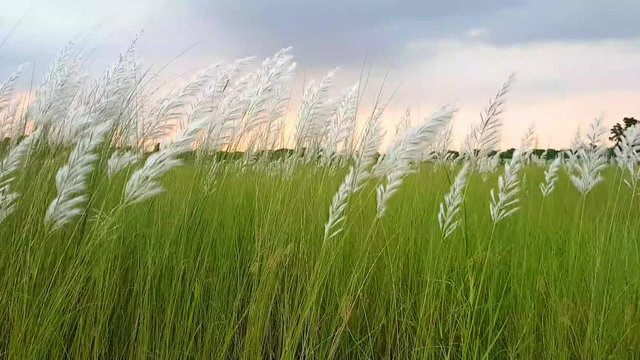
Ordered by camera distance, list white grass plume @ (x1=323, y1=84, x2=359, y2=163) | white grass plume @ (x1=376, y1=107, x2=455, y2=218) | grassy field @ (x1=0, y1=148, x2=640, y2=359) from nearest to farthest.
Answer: white grass plume @ (x1=376, y1=107, x2=455, y2=218)
grassy field @ (x1=0, y1=148, x2=640, y2=359)
white grass plume @ (x1=323, y1=84, x2=359, y2=163)

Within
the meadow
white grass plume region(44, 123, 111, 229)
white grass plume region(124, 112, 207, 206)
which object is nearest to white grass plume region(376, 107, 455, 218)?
the meadow

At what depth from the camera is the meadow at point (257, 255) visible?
2111 millimetres

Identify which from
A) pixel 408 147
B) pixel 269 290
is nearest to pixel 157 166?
pixel 269 290

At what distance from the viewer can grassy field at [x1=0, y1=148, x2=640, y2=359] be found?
7.07ft

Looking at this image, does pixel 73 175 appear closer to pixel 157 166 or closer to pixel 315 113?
pixel 157 166

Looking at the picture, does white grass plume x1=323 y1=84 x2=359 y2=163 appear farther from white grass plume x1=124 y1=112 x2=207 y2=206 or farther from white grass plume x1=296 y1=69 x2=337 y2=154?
white grass plume x1=124 y1=112 x2=207 y2=206

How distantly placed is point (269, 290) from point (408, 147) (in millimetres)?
611

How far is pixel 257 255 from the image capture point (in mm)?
2479

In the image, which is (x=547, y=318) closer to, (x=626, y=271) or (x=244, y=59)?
(x=626, y=271)

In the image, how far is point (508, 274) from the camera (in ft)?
9.64

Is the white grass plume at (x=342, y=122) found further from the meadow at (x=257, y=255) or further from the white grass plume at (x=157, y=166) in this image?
the white grass plume at (x=157, y=166)

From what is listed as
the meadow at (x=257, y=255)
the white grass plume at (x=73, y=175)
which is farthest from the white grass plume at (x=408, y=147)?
the white grass plume at (x=73, y=175)

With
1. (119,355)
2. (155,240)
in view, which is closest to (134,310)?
(119,355)

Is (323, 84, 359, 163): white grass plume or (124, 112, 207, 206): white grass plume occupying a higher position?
(323, 84, 359, 163): white grass plume
